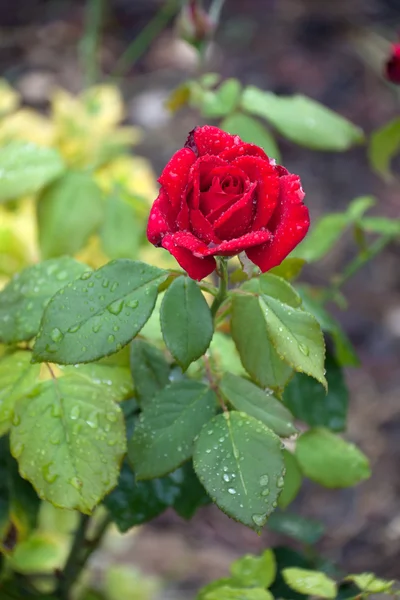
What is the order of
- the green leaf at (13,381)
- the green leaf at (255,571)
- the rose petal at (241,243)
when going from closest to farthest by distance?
1. the rose petal at (241,243)
2. the green leaf at (13,381)
3. the green leaf at (255,571)

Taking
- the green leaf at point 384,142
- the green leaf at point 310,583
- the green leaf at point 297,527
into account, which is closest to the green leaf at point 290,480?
the green leaf at point 310,583

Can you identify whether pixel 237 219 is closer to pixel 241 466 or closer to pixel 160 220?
pixel 160 220

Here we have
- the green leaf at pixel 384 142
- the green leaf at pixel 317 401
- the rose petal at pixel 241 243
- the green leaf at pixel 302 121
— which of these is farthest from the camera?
the green leaf at pixel 384 142

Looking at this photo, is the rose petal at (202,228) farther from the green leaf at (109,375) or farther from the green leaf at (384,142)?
the green leaf at (384,142)

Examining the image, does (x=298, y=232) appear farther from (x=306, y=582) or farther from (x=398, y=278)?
(x=398, y=278)

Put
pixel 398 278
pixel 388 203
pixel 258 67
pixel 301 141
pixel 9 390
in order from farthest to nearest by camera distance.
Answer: pixel 258 67, pixel 388 203, pixel 398 278, pixel 301 141, pixel 9 390

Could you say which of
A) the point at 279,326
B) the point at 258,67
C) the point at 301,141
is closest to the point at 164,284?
the point at 279,326

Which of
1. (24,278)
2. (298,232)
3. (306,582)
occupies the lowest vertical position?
(306,582)
